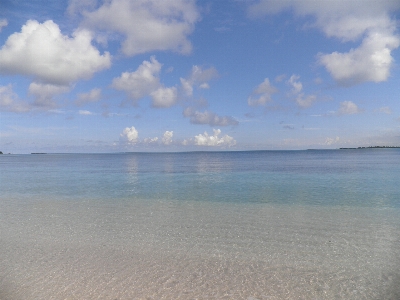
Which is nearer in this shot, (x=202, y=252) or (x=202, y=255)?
(x=202, y=255)

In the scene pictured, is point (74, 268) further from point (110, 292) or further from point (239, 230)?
point (239, 230)

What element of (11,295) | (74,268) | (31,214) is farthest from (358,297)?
(31,214)

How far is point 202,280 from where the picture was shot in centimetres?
833

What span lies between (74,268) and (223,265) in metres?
4.99

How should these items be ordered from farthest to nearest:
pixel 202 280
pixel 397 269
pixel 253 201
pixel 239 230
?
1. pixel 253 201
2. pixel 239 230
3. pixel 397 269
4. pixel 202 280

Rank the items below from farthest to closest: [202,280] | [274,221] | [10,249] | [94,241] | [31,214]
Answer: [31,214] → [274,221] → [94,241] → [10,249] → [202,280]

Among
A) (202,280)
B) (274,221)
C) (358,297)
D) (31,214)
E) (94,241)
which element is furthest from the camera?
(31,214)

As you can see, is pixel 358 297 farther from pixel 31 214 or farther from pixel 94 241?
pixel 31 214

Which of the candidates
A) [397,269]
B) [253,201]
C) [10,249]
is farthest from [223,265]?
[253,201]

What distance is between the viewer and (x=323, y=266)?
9172 mm

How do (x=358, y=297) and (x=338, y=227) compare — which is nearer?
(x=358, y=297)

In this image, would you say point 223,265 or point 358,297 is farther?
point 223,265

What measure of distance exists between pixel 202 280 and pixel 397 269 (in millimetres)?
6384

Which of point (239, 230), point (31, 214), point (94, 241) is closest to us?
point (94, 241)
